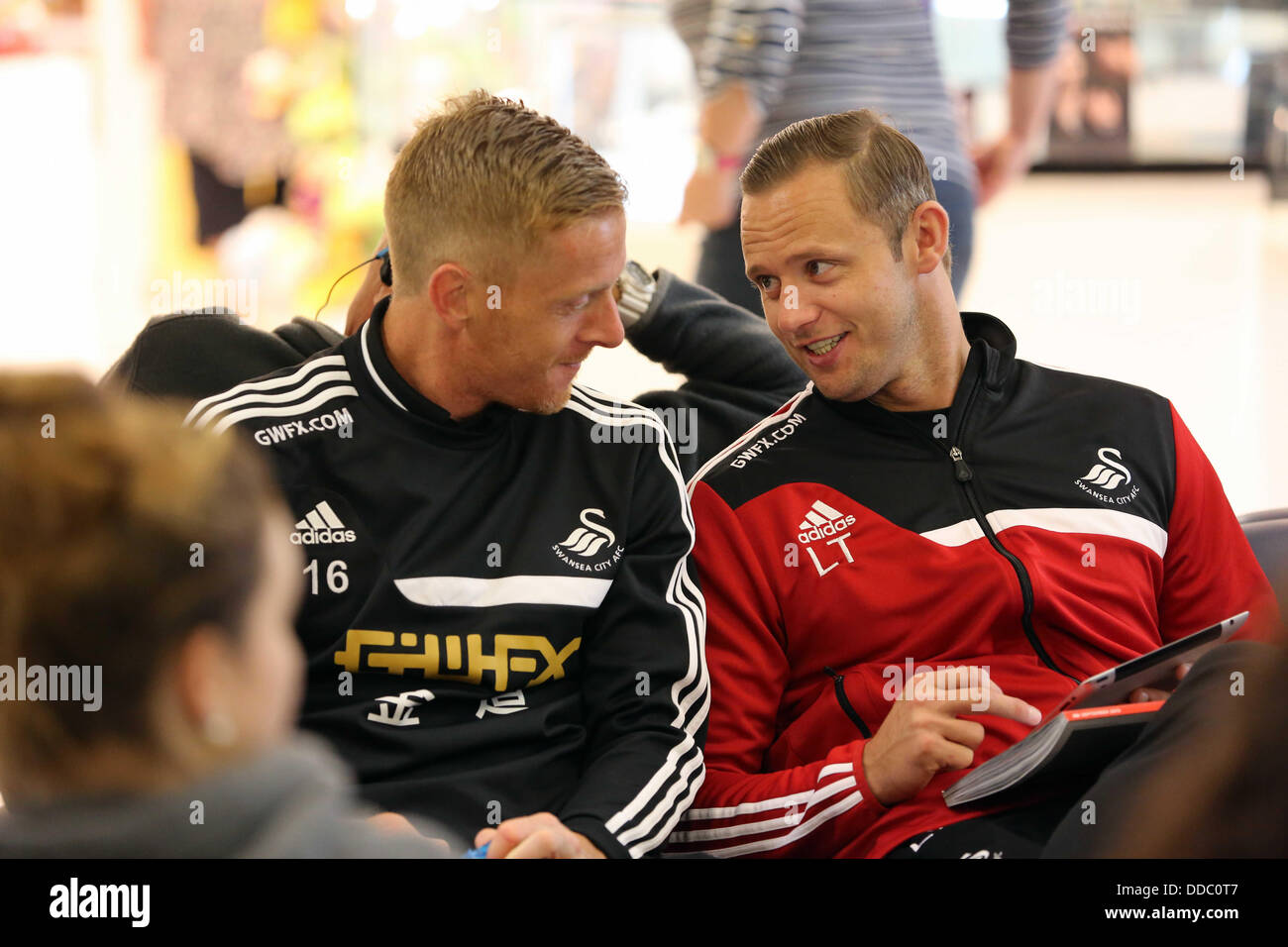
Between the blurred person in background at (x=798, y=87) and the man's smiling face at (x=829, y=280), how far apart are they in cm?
55

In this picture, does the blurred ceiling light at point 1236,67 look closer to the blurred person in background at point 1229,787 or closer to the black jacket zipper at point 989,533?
the black jacket zipper at point 989,533

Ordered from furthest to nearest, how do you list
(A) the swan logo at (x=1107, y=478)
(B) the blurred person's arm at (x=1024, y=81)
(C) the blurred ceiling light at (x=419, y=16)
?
(C) the blurred ceiling light at (x=419, y=16)
(B) the blurred person's arm at (x=1024, y=81)
(A) the swan logo at (x=1107, y=478)

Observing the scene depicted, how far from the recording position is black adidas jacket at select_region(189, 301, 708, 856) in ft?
4.81

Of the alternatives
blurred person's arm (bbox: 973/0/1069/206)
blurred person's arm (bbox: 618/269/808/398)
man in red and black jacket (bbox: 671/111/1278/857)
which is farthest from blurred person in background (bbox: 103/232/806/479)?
blurred person's arm (bbox: 973/0/1069/206)

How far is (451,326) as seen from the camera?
1.57 m

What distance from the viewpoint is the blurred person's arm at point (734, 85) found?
7.64 ft

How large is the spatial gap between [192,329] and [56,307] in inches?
193

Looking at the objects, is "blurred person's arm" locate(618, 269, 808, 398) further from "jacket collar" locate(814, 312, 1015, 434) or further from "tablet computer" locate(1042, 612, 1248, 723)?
"tablet computer" locate(1042, 612, 1248, 723)

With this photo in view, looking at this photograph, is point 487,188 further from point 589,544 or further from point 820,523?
point 820,523

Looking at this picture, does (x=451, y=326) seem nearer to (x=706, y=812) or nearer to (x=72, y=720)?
(x=706, y=812)

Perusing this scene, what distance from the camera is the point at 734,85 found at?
2.34 metres

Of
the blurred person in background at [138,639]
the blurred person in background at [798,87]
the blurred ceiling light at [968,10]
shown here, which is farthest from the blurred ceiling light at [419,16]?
the blurred person in background at [138,639]

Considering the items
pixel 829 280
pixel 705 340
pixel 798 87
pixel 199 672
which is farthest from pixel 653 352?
pixel 199 672

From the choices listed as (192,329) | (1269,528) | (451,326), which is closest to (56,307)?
(192,329)
